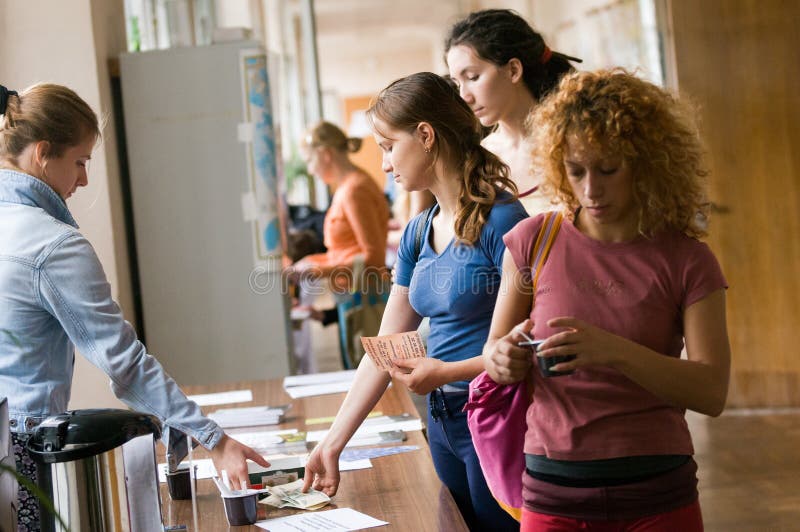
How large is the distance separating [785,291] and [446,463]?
382cm

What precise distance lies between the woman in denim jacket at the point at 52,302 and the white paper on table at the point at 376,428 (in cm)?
60

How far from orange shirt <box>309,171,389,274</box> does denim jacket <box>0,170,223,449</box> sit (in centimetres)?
373

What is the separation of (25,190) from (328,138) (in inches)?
158

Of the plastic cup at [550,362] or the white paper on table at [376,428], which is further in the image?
the white paper on table at [376,428]

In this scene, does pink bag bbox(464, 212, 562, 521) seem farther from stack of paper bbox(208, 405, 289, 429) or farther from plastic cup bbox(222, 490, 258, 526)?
stack of paper bbox(208, 405, 289, 429)

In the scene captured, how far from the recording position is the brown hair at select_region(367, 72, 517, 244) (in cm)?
201

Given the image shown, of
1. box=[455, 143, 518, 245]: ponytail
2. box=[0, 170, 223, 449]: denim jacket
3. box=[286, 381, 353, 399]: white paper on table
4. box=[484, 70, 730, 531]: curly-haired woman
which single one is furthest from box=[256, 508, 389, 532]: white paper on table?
box=[286, 381, 353, 399]: white paper on table

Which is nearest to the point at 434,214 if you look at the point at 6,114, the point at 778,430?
the point at 6,114

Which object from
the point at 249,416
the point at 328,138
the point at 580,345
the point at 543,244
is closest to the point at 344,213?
the point at 328,138

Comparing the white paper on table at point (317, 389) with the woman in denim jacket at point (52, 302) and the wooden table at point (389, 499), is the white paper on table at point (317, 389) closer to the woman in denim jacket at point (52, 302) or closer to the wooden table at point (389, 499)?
the wooden table at point (389, 499)

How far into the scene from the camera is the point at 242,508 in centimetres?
178

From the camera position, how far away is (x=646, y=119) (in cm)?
158

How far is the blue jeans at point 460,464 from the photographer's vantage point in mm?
1952

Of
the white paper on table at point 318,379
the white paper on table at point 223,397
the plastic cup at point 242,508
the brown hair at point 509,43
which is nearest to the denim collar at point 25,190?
the plastic cup at point 242,508
